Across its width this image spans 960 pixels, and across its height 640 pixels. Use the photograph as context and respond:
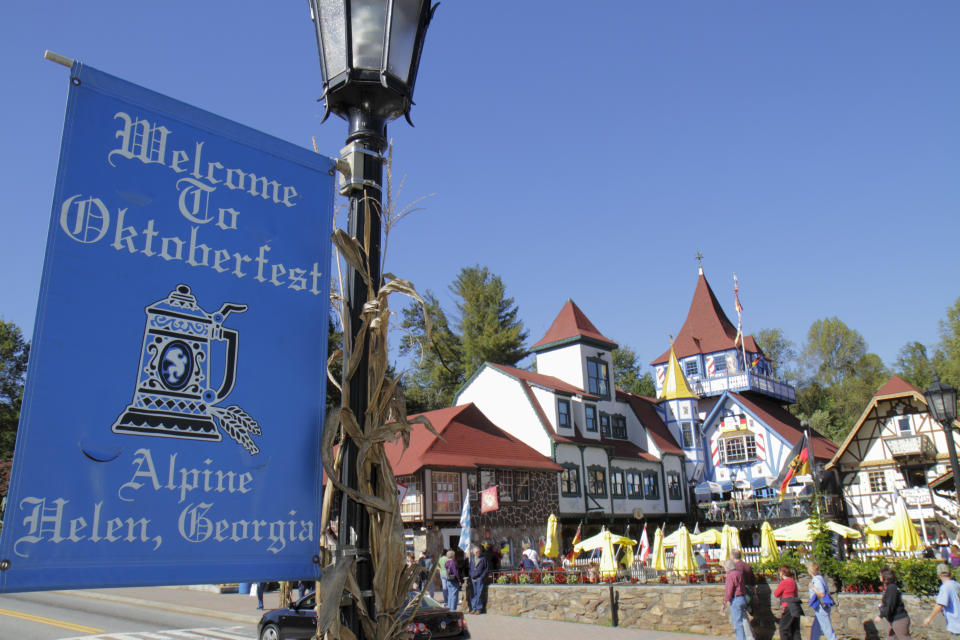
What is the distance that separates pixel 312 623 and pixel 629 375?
6581 cm

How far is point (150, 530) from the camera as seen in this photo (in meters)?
2.18

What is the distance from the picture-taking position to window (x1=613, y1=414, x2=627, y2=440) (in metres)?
40.0

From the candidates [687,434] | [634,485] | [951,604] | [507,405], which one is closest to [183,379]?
[951,604]

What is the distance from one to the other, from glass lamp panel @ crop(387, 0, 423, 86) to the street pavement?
1339cm

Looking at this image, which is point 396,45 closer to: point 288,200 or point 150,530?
point 288,200

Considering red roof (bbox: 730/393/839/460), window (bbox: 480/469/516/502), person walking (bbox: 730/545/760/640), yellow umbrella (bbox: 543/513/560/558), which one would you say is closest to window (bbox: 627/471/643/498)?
red roof (bbox: 730/393/839/460)

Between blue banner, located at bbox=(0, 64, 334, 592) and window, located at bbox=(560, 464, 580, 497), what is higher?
window, located at bbox=(560, 464, 580, 497)

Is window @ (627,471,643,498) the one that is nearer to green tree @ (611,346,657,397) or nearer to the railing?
the railing

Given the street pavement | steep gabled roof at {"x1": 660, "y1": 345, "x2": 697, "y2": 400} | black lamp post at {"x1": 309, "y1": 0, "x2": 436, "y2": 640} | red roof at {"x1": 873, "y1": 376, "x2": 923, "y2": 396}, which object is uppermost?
steep gabled roof at {"x1": 660, "y1": 345, "x2": 697, "y2": 400}

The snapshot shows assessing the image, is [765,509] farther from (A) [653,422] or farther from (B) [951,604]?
(B) [951,604]

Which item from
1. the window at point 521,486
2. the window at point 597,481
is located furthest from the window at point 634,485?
the window at point 521,486

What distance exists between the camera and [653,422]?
4312cm

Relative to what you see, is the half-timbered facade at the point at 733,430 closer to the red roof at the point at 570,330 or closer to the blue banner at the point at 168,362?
the red roof at the point at 570,330

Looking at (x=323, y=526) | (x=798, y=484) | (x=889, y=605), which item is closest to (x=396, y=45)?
(x=323, y=526)
